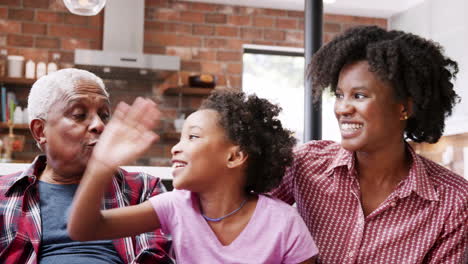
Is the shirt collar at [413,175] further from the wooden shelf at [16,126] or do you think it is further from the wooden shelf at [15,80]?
the wooden shelf at [15,80]

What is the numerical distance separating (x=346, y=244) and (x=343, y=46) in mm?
533

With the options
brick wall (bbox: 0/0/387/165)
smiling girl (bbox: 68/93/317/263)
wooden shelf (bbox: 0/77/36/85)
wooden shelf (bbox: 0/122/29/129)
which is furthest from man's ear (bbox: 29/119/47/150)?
brick wall (bbox: 0/0/387/165)

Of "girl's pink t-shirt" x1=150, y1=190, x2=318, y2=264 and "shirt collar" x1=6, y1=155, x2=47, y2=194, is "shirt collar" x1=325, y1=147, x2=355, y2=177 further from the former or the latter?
"shirt collar" x1=6, y1=155, x2=47, y2=194

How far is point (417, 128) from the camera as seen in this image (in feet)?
5.22

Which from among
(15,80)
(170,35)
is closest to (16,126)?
(15,80)

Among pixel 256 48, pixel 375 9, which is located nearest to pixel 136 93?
pixel 256 48

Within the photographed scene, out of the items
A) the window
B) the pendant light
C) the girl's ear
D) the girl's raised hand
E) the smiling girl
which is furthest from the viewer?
the window

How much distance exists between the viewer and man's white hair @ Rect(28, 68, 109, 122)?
1535 mm

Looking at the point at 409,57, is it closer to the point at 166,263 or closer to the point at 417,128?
the point at 417,128

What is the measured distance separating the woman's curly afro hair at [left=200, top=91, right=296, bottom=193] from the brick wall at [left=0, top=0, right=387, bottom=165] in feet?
13.1

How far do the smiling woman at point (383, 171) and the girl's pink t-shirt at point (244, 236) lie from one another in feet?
0.60

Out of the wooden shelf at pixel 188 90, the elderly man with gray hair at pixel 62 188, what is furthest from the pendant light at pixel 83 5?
the wooden shelf at pixel 188 90

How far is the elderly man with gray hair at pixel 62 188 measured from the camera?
4.71 feet

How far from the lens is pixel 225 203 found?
54.2 inches
